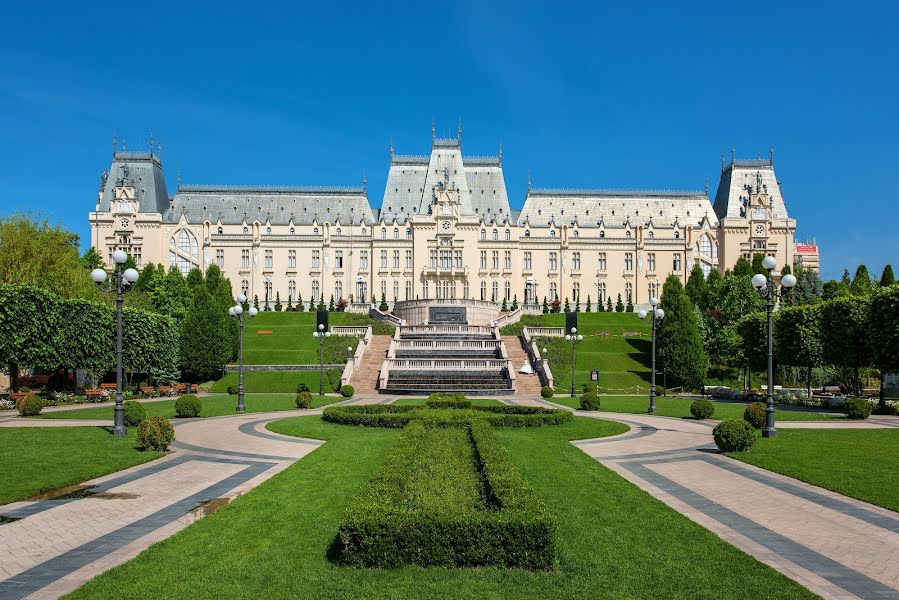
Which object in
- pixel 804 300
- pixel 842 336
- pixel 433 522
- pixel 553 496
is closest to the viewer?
pixel 433 522

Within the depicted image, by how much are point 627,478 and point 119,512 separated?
11.0 m

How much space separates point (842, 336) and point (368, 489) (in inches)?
1541

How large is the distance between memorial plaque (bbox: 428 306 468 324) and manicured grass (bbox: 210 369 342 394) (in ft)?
78.7

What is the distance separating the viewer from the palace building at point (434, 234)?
100 meters

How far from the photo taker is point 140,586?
852 cm

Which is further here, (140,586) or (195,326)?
(195,326)

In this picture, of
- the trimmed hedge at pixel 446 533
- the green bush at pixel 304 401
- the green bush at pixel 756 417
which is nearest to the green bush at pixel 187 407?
the green bush at pixel 304 401

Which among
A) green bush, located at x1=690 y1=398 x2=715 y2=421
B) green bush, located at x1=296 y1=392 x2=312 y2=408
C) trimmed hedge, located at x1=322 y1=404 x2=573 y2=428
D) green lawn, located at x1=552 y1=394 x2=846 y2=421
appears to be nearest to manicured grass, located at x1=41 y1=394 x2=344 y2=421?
green bush, located at x1=296 y1=392 x2=312 y2=408

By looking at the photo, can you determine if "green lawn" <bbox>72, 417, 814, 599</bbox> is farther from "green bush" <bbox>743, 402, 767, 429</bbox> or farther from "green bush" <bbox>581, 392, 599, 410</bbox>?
"green bush" <bbox>581, 392, 599, 410</bbox>

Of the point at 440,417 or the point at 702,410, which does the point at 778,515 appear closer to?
the point at 440,417

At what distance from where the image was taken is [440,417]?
2441cm

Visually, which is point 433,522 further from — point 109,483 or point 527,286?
point 527,286

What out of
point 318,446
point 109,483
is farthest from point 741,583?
point 318,446

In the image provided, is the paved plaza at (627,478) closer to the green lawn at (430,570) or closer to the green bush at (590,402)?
the green lawn at (430,570)
